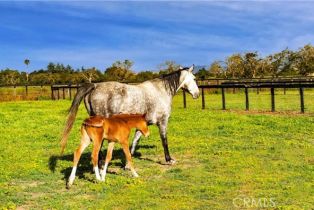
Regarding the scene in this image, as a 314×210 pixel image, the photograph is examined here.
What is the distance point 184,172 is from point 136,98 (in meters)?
1.91

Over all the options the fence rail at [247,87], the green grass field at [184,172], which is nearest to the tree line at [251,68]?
the fence rail at [247,87]

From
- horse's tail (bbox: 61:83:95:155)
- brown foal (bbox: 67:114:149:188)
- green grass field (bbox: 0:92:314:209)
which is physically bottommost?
green grass field (bbox: 0:92:314:209)

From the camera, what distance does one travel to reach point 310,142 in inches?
478

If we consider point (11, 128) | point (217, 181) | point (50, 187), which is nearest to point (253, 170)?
point (217, 181)

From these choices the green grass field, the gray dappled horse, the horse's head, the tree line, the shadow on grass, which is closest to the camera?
the green grass field

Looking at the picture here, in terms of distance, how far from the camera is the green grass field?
6.85 meters

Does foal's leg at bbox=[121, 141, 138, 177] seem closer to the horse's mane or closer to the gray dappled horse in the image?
the gray dappled horse

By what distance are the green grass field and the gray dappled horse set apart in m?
1.05

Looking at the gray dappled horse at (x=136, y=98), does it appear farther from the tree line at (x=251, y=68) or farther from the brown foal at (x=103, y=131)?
the tree line at (x=251, y=68)

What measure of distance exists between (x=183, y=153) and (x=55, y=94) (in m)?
25.5

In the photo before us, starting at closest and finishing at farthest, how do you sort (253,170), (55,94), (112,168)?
(253,170)
(112,168)
(55,94)

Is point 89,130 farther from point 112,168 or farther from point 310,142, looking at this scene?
point 310,142

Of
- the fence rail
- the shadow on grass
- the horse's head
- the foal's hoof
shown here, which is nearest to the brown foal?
the shadow on grass

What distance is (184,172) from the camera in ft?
29.2
